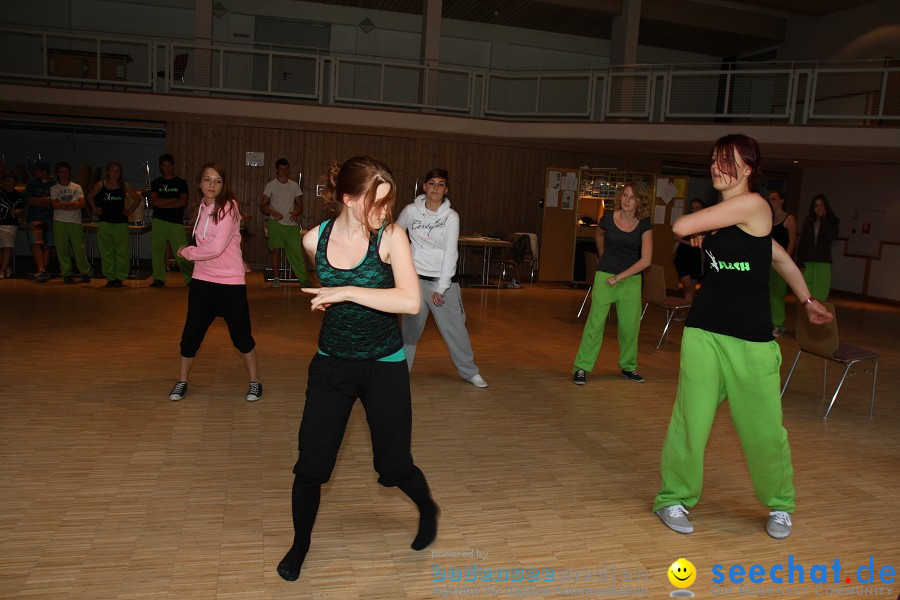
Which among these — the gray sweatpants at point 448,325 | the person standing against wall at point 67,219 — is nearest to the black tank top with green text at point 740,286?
the gray sweatpants at point 448,325

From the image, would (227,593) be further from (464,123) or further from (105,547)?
(464,123)

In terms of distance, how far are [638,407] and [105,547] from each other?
383 cm

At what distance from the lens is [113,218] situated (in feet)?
34.0

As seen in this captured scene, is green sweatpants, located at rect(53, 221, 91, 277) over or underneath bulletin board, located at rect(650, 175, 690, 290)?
underneath

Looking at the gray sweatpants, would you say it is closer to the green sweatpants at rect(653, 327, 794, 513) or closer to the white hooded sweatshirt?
the white hooded sweatshirt

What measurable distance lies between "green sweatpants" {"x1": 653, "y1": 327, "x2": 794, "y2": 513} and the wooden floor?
0.22 m

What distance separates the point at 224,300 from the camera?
4.82 meters

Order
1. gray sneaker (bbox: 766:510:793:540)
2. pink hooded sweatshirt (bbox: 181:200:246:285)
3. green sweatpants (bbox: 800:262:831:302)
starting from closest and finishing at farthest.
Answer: gray sneaker (bbox: 766:510:793:540)
pink hooded sweatshirt (bbox: 181:200:246:285)
green sweatpants (bbox: 800:262:831:302)

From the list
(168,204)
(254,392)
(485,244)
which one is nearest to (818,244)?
(485,244)

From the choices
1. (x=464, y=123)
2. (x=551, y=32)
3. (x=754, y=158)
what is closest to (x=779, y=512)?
(x=754, y=158)

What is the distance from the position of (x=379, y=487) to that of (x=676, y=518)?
1453mm

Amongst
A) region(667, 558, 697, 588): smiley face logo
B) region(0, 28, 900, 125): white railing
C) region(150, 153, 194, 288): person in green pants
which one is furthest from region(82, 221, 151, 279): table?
region(667, 558, 697, 588): smiley face logo

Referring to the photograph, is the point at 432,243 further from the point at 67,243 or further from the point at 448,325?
the point at 67,243

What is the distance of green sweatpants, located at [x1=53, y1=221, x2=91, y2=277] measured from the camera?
10.5 metres
